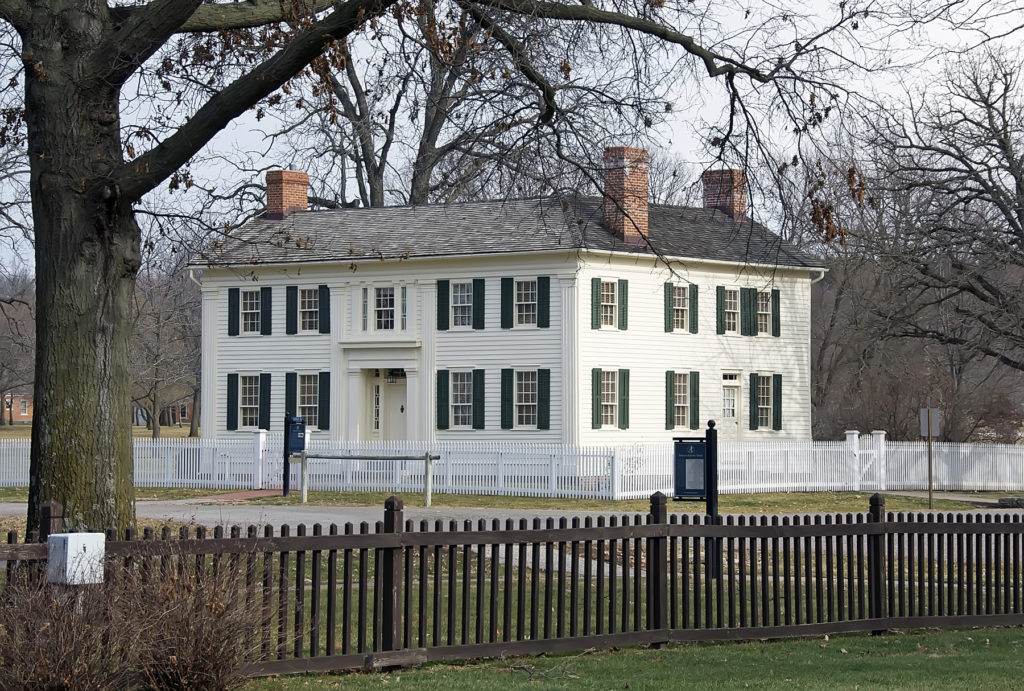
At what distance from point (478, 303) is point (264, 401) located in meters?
7.04

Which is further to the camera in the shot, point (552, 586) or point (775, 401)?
point (775, 401)

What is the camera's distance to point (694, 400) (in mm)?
38812

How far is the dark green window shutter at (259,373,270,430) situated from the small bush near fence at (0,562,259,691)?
3167cm

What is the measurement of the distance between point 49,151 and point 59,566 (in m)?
5.96

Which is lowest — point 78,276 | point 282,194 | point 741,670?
point 741,670

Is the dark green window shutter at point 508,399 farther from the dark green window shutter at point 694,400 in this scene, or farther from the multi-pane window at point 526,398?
the dark green window shutter at point 694,400

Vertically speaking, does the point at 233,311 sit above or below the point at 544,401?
above

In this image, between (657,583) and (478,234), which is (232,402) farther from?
(657,583)

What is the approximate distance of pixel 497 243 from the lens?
123 feet

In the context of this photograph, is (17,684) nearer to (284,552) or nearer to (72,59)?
(284,552)

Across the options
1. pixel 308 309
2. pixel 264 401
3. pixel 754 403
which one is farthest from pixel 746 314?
pixel 264 401

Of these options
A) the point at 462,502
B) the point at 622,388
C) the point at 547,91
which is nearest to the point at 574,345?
the point at 622,388

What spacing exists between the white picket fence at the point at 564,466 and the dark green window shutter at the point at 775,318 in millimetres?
4386

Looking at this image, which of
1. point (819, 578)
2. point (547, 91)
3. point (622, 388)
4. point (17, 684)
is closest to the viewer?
point (17, 684)
